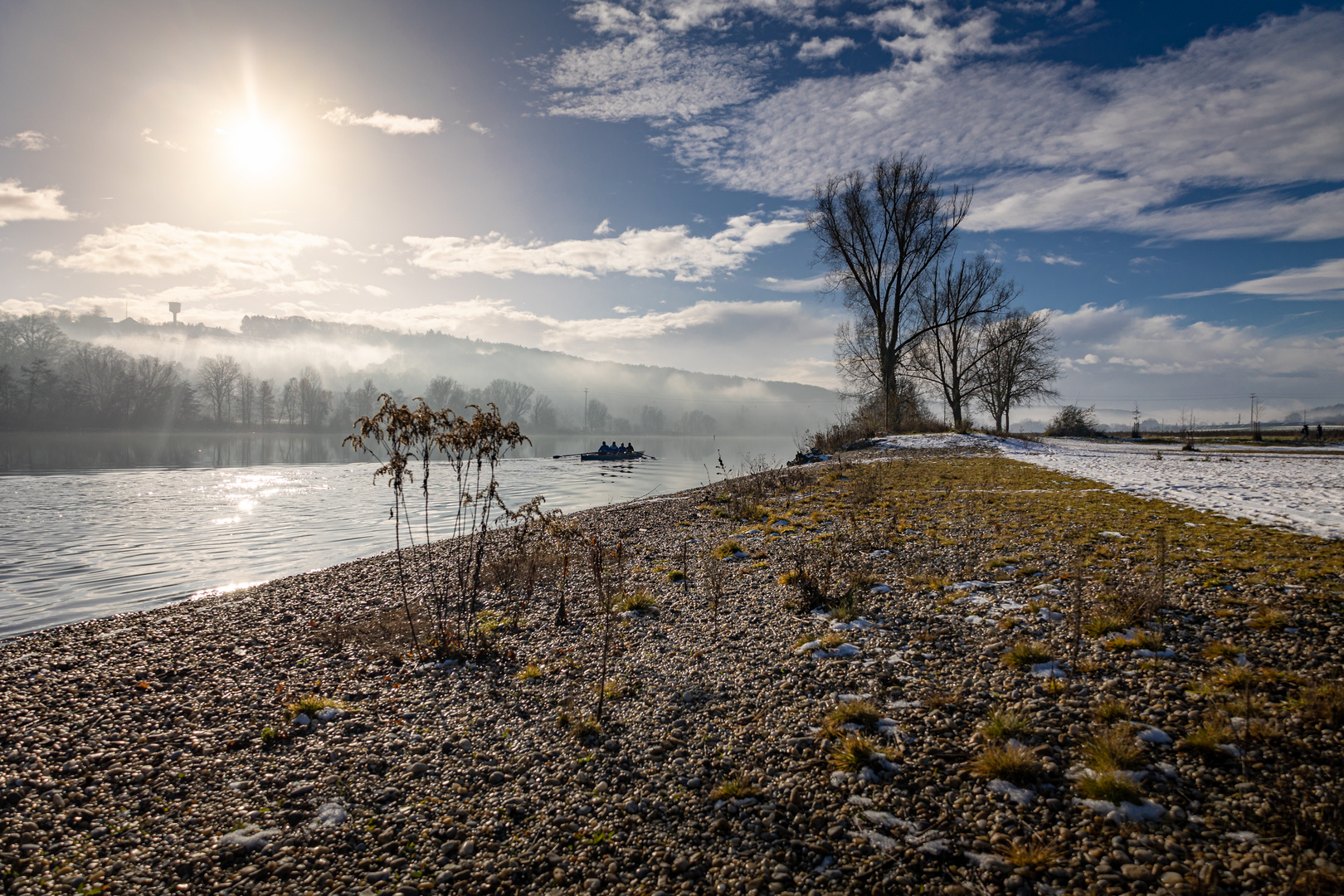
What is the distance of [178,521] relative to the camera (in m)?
17.0

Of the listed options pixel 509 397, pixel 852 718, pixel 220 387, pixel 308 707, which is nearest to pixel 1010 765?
pixel 852 718

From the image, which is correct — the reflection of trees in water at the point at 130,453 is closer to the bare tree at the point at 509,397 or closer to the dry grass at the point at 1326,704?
the bare tree at the point at 509,397

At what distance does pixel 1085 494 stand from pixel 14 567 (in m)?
21.7

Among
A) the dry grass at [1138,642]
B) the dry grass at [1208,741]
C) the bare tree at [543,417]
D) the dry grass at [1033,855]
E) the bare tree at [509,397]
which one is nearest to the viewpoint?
the dry grass at [1033,855]

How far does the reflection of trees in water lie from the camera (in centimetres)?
3622

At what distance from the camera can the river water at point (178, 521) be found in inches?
397

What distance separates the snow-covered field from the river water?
15971 millimetres

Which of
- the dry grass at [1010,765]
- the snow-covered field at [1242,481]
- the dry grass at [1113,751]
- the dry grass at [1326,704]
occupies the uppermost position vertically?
the snow-covered field at [1242,481]

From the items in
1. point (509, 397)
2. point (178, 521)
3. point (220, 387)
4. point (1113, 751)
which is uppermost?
point (509, 397)

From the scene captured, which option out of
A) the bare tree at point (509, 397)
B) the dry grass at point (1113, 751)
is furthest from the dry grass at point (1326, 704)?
the bare tree at point (509, 397)

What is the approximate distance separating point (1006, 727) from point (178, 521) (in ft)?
73.0

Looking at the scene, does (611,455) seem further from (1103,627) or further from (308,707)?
(1103,627)

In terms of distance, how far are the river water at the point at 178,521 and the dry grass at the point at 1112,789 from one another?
1262cm

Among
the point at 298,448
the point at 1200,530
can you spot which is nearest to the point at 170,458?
the point at 298,448
